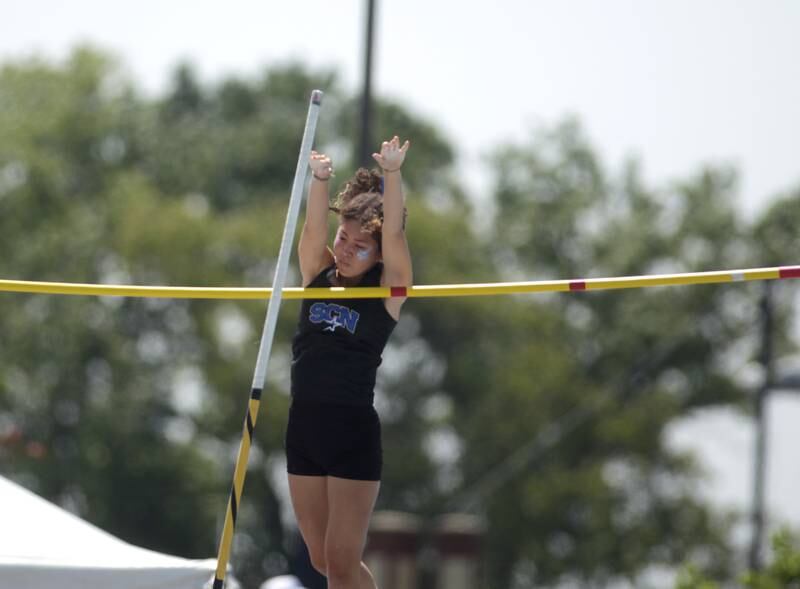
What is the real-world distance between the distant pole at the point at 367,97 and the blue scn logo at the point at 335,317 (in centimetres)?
962

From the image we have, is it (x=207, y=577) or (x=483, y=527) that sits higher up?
(x=207, y=577)

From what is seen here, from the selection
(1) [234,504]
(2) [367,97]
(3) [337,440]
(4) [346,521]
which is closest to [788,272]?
(3) [337,440]

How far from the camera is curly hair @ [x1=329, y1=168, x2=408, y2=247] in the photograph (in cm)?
763

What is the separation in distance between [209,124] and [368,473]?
43.8 metres

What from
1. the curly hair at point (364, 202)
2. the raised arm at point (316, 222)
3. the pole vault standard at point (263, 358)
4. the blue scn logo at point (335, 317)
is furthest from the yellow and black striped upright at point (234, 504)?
the curly hair at point (364, 202)

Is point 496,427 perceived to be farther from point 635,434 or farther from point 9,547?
point 9,547

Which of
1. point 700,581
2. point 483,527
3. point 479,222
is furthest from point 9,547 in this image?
point 479,222

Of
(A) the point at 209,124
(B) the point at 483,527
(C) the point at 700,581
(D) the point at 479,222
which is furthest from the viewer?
(A) the point at 209,124

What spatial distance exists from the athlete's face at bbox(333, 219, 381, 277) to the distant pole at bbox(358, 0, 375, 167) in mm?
9443

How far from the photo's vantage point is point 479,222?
47344mm

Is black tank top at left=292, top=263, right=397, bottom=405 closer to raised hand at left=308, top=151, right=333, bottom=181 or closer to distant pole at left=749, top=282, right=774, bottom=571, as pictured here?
raised hand at left=308, top=151, right=333, bottom=181

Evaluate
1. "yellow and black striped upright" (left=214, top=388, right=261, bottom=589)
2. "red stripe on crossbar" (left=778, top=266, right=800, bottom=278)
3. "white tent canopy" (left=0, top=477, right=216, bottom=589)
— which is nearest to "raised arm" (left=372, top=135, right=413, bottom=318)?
"yellow and black striped upright" (left=214, top=388, right=261, bottom=589)

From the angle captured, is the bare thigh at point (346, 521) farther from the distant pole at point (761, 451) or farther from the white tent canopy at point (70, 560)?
the distant pole at point (761, 451)

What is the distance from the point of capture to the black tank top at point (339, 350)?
7484mm
